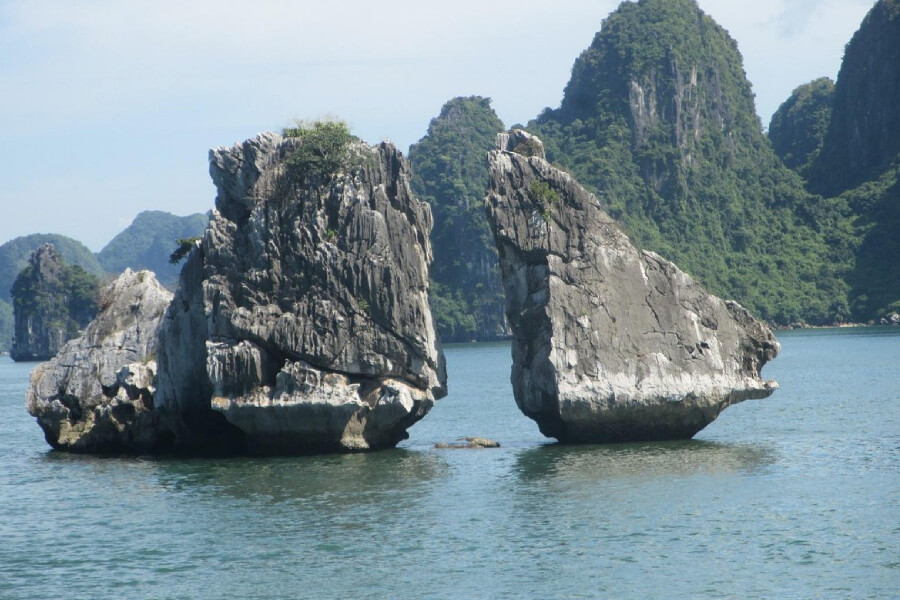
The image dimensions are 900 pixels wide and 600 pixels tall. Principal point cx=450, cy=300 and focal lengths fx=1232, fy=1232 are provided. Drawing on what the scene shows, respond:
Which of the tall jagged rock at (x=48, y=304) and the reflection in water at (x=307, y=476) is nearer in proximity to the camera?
the reflection in water at (x=307, y=476)

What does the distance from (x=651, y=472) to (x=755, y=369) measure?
5673 millimetres

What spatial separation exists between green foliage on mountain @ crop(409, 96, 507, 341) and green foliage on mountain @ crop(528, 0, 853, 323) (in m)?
9.30

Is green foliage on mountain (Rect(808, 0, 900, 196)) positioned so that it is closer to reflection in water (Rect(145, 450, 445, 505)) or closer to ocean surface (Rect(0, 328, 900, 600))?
ocean surface (Rect(0, 328, 900, 600))

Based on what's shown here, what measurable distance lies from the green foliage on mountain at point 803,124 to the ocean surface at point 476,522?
118692 mm

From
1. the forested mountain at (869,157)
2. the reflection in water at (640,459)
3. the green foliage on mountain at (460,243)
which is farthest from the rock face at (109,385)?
the green foliage on mountain at (460,243)

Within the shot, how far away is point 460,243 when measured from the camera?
13150 cm

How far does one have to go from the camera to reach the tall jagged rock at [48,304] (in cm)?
13012

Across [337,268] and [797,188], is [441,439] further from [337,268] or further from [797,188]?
[797,188]

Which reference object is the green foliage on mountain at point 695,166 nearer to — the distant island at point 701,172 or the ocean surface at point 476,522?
the distant island at point 701,172

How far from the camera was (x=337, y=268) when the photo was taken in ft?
93.5

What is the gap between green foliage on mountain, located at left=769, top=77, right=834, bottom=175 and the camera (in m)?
146

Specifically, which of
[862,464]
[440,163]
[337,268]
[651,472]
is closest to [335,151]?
[337,268]

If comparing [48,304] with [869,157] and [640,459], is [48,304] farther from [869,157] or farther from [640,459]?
[640,459]

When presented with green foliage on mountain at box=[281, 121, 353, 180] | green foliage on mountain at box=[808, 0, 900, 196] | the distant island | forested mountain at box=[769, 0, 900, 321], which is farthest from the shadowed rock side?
green foliage on mountain at box=[808, 0, 900, 196]
